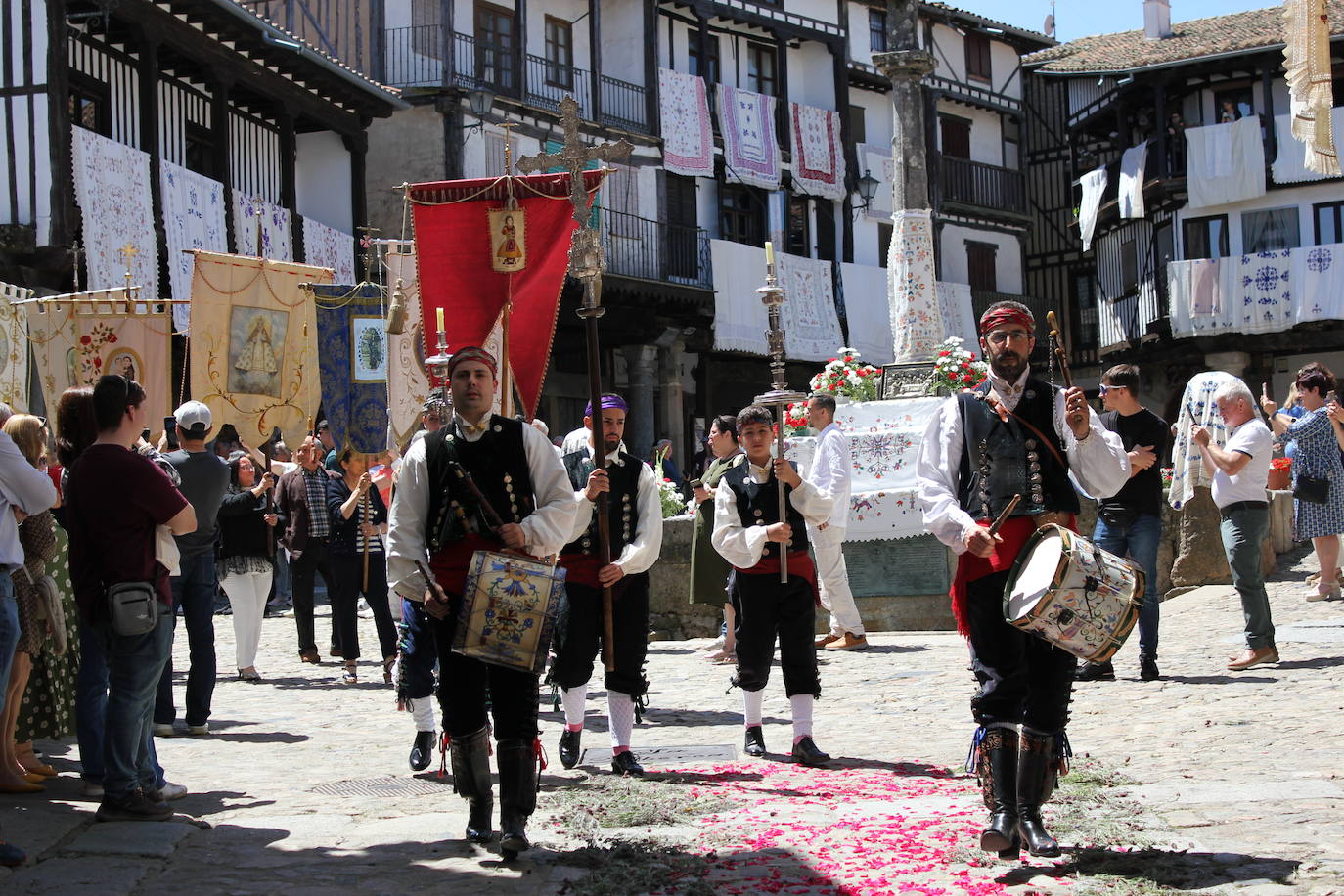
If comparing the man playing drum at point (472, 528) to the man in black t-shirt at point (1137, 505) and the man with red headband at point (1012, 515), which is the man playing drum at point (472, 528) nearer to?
the man with red headband at point (1012, 515)

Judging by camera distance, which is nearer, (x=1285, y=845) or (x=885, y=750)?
(x=1285, y=845)

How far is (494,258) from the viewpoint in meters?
10.5

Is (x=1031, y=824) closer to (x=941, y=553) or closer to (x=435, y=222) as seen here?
(x=435, y=222)

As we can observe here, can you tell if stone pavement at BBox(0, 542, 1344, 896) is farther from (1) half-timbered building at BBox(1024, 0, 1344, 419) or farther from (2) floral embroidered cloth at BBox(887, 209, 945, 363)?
(1) half-timbered building at BBox(1024, 0, 1344, 419)

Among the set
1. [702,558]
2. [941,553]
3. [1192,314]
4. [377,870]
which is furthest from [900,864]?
[1192,314]

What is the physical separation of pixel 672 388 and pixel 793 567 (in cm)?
2204

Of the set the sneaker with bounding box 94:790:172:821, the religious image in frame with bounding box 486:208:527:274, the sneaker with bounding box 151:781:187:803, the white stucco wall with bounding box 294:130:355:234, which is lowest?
the sneaker with bounding box 151:781:187:803

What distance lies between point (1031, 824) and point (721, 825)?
1283mm

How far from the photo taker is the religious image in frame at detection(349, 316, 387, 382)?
48.9 ft

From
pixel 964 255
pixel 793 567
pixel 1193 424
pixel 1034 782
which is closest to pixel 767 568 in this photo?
pixel 793 567

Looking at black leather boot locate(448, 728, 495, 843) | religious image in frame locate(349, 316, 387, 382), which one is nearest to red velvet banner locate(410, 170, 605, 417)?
religious image in frame locate(349, 316, 387, 382)

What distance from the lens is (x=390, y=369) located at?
14234 mm

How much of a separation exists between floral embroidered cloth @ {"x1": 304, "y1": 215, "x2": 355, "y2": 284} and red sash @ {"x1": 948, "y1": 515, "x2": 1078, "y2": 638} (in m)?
18.2

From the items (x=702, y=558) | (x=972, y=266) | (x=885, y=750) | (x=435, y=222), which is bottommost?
(x=885, y=750)
